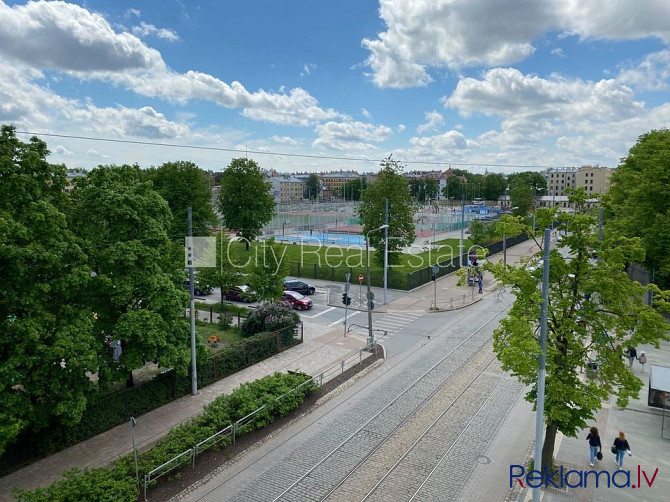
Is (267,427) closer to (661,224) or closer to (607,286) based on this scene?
(607,286)

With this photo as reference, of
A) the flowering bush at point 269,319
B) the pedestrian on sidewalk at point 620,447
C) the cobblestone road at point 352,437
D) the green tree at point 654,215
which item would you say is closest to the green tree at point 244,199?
the flowering bush at point 269,319

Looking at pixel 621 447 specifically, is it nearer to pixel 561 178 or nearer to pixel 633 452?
pixel 633 452

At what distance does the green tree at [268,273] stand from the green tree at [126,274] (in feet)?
36.3

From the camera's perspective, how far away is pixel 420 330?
2911 cm

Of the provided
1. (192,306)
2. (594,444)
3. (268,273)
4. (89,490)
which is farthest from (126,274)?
(594,444)

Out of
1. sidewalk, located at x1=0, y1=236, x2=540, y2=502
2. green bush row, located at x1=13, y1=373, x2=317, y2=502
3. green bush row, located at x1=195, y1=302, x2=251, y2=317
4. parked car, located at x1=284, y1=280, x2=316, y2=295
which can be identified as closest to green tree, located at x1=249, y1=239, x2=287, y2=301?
sidewalk, located at x1=0, y1=236, x2=540, y2=502

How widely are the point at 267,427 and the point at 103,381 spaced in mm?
5755

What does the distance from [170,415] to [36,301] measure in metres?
6.88

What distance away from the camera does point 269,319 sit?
2544cm

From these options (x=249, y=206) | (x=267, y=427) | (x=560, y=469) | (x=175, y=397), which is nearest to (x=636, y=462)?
(x=560, y=469)

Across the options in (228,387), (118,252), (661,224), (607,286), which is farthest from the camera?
(661,224)

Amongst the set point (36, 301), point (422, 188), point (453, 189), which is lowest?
point (36, 301)

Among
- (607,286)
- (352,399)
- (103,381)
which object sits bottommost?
(352,399)

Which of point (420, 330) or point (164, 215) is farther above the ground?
point (164, 215)
